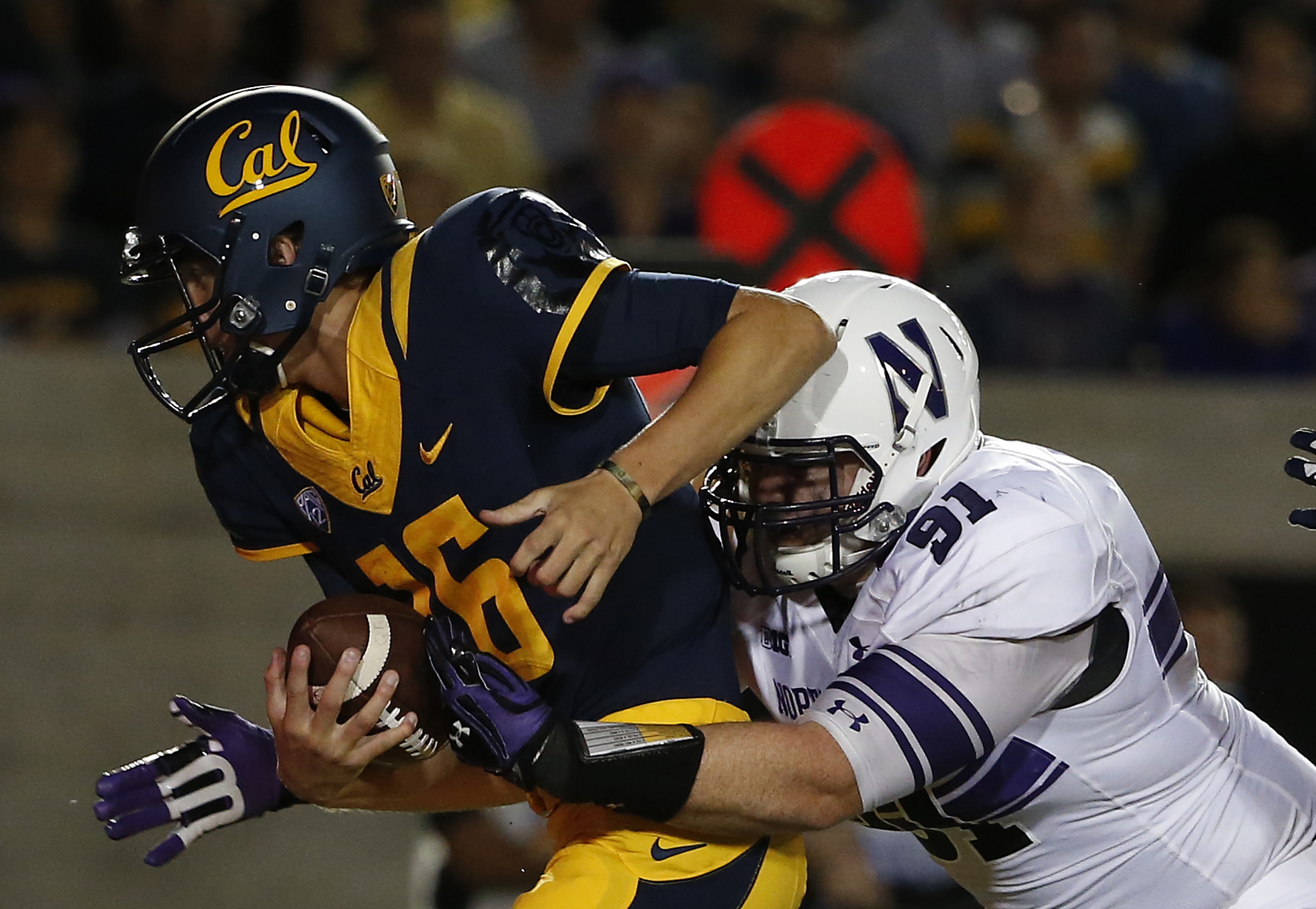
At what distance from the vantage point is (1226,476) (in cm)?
612

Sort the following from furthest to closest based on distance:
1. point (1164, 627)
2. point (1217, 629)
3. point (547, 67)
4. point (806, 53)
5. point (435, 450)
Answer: point (547, 67), point (806, 53), point (1217, 629), point (1164, 627), point (435, 450)

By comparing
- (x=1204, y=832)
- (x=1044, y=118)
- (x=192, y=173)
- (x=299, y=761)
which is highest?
(x=192, y=173)

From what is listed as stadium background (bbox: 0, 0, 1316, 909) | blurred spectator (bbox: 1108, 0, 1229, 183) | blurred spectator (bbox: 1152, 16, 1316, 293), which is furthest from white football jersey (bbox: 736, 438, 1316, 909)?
blurred spectator (bbox: 1108, 0, 1229, 183)

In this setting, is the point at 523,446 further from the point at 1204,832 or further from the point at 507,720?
the point at 1204,832

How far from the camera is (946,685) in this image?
2.71 meters

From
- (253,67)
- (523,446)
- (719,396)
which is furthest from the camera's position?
(253,67)

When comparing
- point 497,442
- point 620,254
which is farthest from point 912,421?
point 620,254

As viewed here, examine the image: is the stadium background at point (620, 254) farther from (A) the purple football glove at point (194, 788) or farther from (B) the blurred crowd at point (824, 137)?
(A) the purple football glove at point (194, 788)

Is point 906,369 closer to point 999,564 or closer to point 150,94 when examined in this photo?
point 999,564

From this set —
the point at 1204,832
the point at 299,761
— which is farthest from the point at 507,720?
the point at 1204,832

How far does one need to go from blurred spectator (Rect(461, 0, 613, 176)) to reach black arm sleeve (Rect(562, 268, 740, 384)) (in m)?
4.23

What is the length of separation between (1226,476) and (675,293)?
3962 mm

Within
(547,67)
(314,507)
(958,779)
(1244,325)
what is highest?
(547,67)

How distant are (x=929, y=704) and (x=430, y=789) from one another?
3.63 ft
